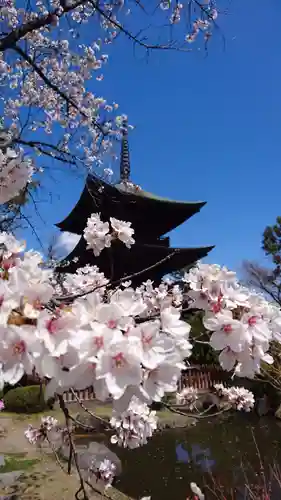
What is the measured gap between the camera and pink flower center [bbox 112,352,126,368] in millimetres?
871

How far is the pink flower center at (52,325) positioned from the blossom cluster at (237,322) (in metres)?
0.53

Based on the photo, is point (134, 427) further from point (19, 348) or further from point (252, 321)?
point (19, 348)

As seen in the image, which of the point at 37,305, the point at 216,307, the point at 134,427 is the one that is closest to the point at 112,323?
the point at 37,305

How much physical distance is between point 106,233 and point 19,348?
1.62 meters

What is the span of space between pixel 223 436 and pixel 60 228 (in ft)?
26.2

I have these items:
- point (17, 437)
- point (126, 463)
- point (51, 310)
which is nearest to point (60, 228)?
point (17, 437)

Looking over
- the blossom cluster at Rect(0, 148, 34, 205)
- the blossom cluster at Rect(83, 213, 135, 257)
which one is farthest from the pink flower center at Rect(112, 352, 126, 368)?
the blossom cluster at Rect(83, 213, 135, 257)

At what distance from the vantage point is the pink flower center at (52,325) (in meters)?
0.90

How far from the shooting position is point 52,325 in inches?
35.8

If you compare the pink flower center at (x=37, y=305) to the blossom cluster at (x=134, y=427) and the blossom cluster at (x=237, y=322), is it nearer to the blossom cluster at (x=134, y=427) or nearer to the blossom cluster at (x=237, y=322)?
the blossom cluster at (x=237, y=322)

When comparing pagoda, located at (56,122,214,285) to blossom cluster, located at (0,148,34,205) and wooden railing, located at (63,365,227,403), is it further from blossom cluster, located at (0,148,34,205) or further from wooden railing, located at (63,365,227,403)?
blossom cluster, located at (0,148,34,205)

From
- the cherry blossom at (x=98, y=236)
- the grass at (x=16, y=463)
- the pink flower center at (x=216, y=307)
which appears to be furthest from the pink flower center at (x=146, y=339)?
the grass at (x=16, y=463)

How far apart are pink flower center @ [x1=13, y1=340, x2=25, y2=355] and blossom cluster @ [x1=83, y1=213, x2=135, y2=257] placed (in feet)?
4.69

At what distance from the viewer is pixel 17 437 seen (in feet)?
24.2
